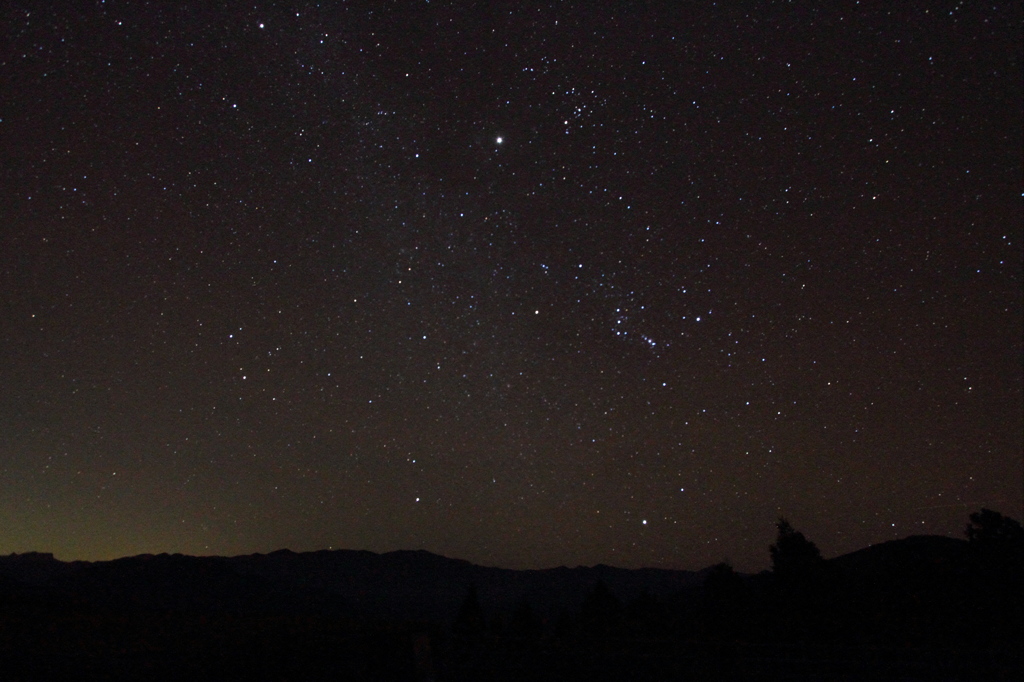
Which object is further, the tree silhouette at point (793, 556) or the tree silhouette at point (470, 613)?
the tree silhouette at point (470, 613)

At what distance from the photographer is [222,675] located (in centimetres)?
512

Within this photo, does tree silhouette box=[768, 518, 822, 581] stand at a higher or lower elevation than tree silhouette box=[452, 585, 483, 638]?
higher

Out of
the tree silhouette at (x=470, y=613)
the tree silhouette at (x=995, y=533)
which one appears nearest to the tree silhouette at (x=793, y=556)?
the tree silhouette at (x=995, y=533)

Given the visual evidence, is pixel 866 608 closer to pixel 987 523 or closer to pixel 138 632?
pixel 987 523

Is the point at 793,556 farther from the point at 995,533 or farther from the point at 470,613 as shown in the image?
the point at 470,613

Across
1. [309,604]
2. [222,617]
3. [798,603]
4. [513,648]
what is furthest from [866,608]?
[309,604]

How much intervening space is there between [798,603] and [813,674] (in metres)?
14.1

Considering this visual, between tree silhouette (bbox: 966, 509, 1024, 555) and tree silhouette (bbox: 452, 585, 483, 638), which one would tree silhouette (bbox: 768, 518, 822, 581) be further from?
tree silhouette (bbox: 452, 585, 483, 638)

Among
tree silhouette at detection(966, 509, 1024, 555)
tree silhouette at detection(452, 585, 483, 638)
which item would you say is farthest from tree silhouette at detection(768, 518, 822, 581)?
tree silhouette at detection(452, 585, 483, 638)

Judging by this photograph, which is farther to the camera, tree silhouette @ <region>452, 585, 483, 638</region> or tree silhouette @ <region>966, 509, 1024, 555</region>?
tree silhouette @ <region>452, 585, 483, 638</region>

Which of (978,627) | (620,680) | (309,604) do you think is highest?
(620,680)

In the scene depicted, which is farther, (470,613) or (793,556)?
(470,613)

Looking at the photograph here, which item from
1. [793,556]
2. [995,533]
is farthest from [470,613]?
[995,533]

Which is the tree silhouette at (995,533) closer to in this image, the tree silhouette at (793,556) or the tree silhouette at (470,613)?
the tree silhouette at (793,556)
